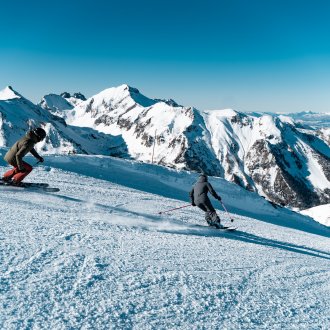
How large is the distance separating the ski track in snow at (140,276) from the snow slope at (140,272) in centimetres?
2

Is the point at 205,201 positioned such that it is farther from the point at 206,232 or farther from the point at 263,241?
the point at 263,241

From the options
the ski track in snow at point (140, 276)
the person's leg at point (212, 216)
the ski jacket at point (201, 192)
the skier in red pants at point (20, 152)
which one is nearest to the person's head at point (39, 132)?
the skier in red pants at point (20, 152)

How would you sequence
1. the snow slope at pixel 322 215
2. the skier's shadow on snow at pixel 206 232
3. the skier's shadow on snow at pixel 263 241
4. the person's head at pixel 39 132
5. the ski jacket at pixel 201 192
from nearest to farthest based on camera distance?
1. the skier's shadow on snow at pixel 206 232
2. the skier's shadow on snow at pixel 263 241
3. the person's head at pixel 39 132
4. the ski jacket at pixel 201 192
5. the snow slope at pixel 322 215

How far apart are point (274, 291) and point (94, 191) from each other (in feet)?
37.6

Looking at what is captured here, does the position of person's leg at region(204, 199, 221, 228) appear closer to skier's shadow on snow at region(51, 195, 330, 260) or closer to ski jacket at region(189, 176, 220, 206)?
ski jacket at region(189, 176, 220, 206)

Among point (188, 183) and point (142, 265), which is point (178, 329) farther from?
point (188, 183)

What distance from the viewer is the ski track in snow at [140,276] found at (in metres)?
5.89

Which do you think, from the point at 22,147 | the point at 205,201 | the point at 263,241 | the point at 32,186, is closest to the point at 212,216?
the point at 205,201

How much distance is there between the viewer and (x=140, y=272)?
7.53 metres

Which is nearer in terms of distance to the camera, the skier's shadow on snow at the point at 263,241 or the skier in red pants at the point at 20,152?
the skier's shadow on snow at the point at 263,241

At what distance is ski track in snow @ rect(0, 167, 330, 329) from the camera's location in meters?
5.89

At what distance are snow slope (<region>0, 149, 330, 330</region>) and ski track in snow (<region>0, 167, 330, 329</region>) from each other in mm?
21

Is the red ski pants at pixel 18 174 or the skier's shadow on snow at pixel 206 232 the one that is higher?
the red ski pants at pixel 18 174

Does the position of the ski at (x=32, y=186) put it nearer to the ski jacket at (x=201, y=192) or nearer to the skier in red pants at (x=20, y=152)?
the skier in red pants at (x=20, y=152)
